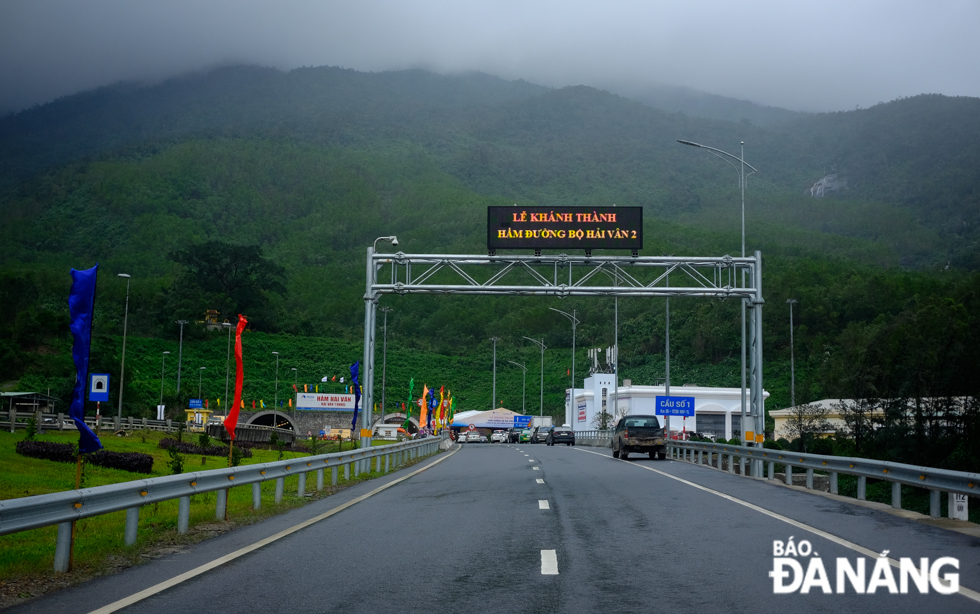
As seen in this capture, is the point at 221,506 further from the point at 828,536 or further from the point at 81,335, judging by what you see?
the point at 828,536

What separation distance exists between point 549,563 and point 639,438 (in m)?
28.5

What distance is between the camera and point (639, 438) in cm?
3812

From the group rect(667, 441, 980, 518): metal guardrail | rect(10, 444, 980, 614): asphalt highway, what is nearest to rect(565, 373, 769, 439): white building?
rect(667, 441, 980, 518): metal guardrail

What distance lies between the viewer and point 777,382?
10631cm

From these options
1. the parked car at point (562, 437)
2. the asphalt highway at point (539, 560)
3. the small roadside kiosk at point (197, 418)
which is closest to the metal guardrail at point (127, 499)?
the asphalt highway at point (539, 560)

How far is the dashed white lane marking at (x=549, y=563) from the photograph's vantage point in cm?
965

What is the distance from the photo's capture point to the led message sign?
34625 mm

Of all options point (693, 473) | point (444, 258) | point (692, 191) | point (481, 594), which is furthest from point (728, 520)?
point (692, 191)

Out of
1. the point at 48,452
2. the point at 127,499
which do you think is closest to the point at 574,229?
the point at 48,452

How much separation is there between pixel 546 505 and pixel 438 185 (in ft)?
604

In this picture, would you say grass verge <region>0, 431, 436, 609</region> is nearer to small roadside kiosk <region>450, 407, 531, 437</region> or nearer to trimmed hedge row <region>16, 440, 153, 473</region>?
trimmed hedge row <region>16, 440, 153, 473</region>

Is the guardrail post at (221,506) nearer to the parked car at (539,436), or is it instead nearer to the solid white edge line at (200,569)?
the solid white edge line at (200,569)

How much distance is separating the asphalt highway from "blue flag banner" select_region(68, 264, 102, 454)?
203cm

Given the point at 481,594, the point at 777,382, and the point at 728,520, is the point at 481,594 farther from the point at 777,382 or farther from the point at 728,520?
the point at 777,382
